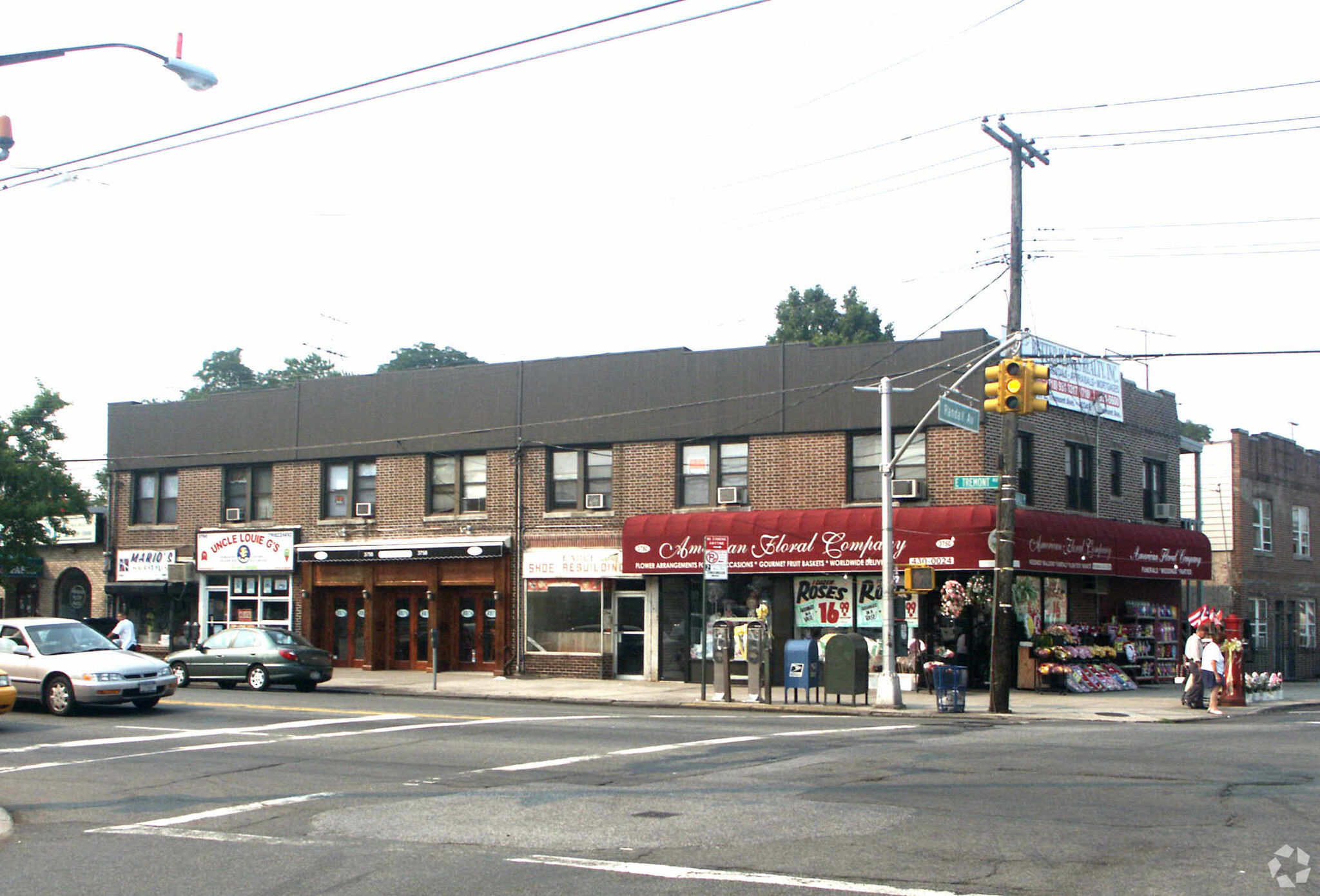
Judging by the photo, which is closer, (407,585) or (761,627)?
(761,627)

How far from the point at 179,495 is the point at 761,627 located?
2082cm

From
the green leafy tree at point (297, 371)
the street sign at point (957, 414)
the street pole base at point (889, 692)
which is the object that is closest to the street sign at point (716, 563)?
the street pole base at point (889, 692)

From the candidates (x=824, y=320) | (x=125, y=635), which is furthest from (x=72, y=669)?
(x=824, y=320)

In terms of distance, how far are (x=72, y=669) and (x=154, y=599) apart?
19345mm

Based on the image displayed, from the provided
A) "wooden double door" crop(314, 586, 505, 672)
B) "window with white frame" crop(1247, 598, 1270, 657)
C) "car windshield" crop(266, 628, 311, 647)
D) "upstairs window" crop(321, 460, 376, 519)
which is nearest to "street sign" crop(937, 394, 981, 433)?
"wooden double door" crop(314, 586, 505, 672)

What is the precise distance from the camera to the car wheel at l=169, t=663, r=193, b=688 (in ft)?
92.3

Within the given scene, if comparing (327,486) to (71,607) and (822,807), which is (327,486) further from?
(822,807)

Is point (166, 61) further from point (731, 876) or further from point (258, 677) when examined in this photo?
point (258, 677)

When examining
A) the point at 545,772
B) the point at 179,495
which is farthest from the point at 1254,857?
the point at 179,495

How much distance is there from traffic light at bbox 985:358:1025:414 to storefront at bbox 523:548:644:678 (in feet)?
40.9

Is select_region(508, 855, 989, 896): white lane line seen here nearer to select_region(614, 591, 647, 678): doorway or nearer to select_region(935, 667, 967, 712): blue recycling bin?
select_region(935, 667, 967, 712): blue recycling bin

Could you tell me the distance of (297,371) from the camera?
259ft

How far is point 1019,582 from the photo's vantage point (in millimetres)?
28297

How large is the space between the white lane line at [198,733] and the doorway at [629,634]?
9858mm
